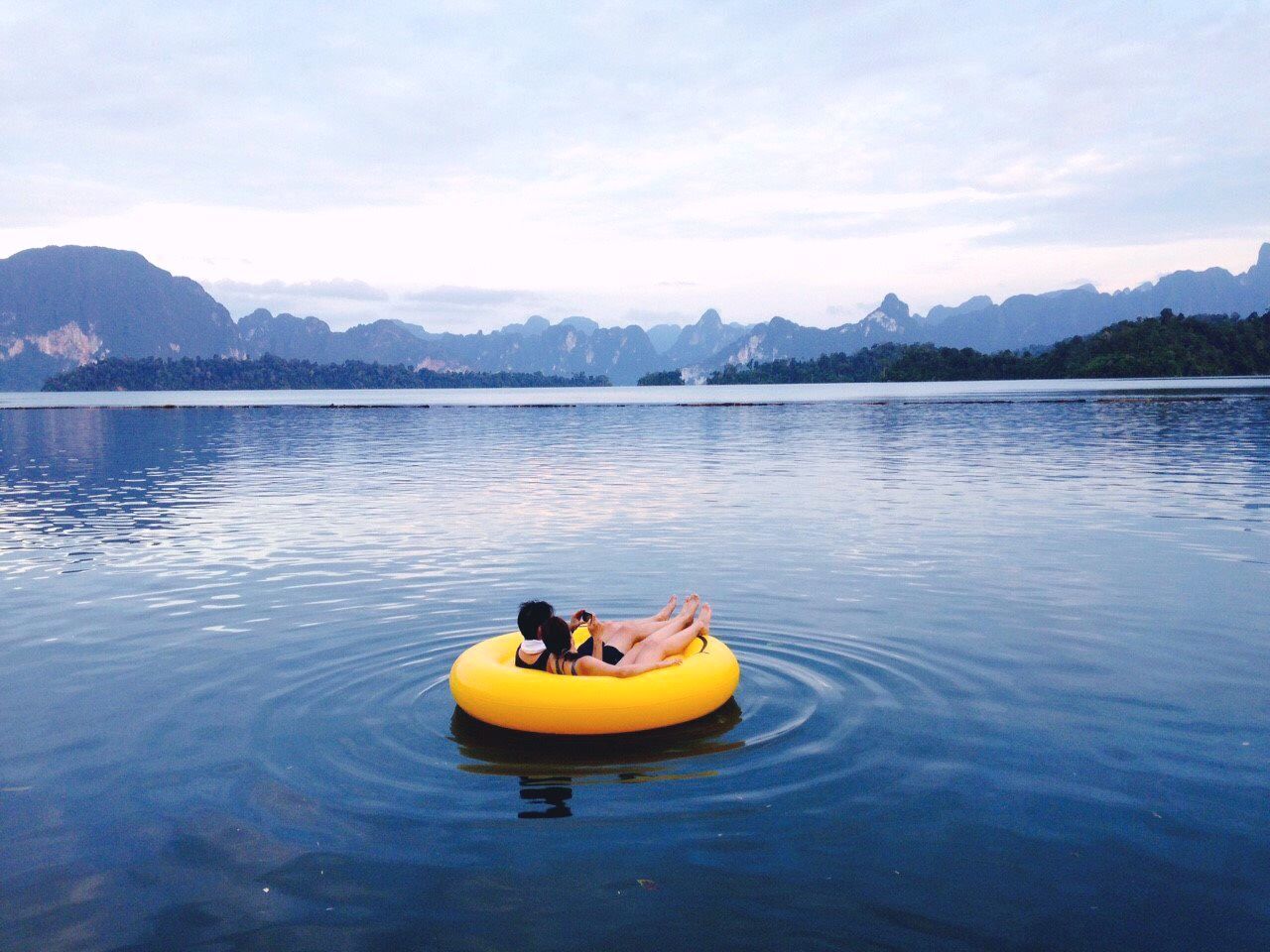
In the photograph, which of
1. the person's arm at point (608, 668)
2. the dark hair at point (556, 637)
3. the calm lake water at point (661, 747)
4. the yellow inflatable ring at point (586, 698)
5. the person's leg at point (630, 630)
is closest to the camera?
the calm lake water at point (661, 747)

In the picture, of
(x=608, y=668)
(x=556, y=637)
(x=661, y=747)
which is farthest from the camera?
(x=556, y=637)

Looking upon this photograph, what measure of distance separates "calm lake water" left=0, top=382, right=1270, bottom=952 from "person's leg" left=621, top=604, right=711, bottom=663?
910mm

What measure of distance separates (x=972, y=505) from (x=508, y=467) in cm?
2185

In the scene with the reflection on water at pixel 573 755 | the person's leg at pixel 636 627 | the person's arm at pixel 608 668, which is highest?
the person's leg at pixel 636 627

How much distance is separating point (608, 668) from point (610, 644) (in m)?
1.20

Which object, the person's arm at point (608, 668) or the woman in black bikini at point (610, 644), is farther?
the woman in black bikini at point (610, 644)

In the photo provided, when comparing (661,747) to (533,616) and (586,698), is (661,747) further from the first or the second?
(533,616)

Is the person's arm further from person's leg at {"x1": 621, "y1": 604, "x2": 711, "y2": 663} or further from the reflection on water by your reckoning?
the reflection on water

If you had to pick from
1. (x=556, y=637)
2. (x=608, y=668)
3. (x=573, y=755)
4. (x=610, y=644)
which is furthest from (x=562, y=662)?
(x=610, y=644)

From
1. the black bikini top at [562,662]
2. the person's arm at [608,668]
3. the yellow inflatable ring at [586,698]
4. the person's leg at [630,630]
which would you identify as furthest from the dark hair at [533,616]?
the person's leg at [630,630]

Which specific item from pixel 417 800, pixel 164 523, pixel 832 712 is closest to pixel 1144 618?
pixel 832 712

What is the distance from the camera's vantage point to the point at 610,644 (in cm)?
1148

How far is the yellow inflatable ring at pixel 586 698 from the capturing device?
9969 millimetres

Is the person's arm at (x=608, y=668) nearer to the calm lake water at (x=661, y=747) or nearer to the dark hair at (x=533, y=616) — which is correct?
the dark hair at (x=533, y=616)
